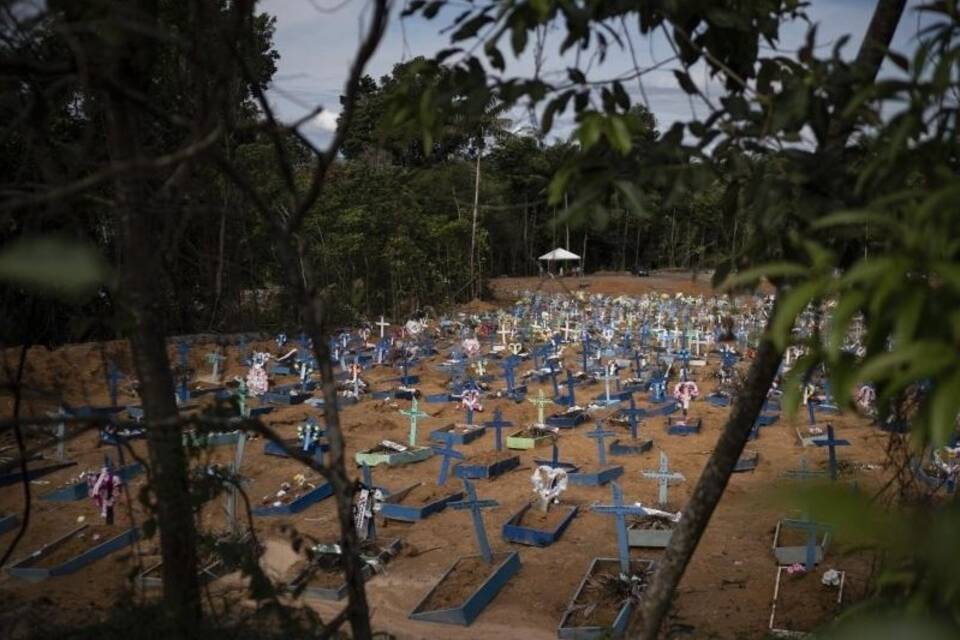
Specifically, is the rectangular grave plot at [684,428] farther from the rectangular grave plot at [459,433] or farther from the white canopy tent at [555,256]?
the white canopy tent at [555,256]

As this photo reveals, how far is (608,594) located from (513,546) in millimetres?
1432

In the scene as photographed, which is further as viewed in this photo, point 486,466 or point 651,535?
point 486,466

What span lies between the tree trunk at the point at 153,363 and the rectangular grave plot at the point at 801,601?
3.72 meters

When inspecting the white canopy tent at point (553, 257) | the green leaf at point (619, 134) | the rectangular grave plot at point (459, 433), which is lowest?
the rectangular grave plot at point (459, 433)

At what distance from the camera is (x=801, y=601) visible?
18.1ft

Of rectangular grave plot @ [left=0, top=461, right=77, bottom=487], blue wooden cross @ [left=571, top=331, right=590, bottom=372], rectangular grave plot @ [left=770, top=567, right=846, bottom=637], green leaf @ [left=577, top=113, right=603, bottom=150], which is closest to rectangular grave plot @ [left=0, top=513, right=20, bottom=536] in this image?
rectangular grave plot @ [left=0, top=461, right=77, bottom=487]

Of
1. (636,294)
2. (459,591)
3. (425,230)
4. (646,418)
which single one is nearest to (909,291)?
(459,591)

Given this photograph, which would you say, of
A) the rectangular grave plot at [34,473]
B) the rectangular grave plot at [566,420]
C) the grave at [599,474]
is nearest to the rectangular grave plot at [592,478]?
the grave at [599,474]

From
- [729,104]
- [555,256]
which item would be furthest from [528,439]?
[729,104]

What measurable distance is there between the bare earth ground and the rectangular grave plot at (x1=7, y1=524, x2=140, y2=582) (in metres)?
0.09

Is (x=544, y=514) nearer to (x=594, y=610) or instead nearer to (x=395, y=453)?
(x=594, y=610)

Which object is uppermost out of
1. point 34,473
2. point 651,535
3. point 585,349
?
point 585,349

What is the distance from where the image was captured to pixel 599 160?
1666 mm

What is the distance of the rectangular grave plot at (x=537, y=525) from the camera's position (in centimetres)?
691
